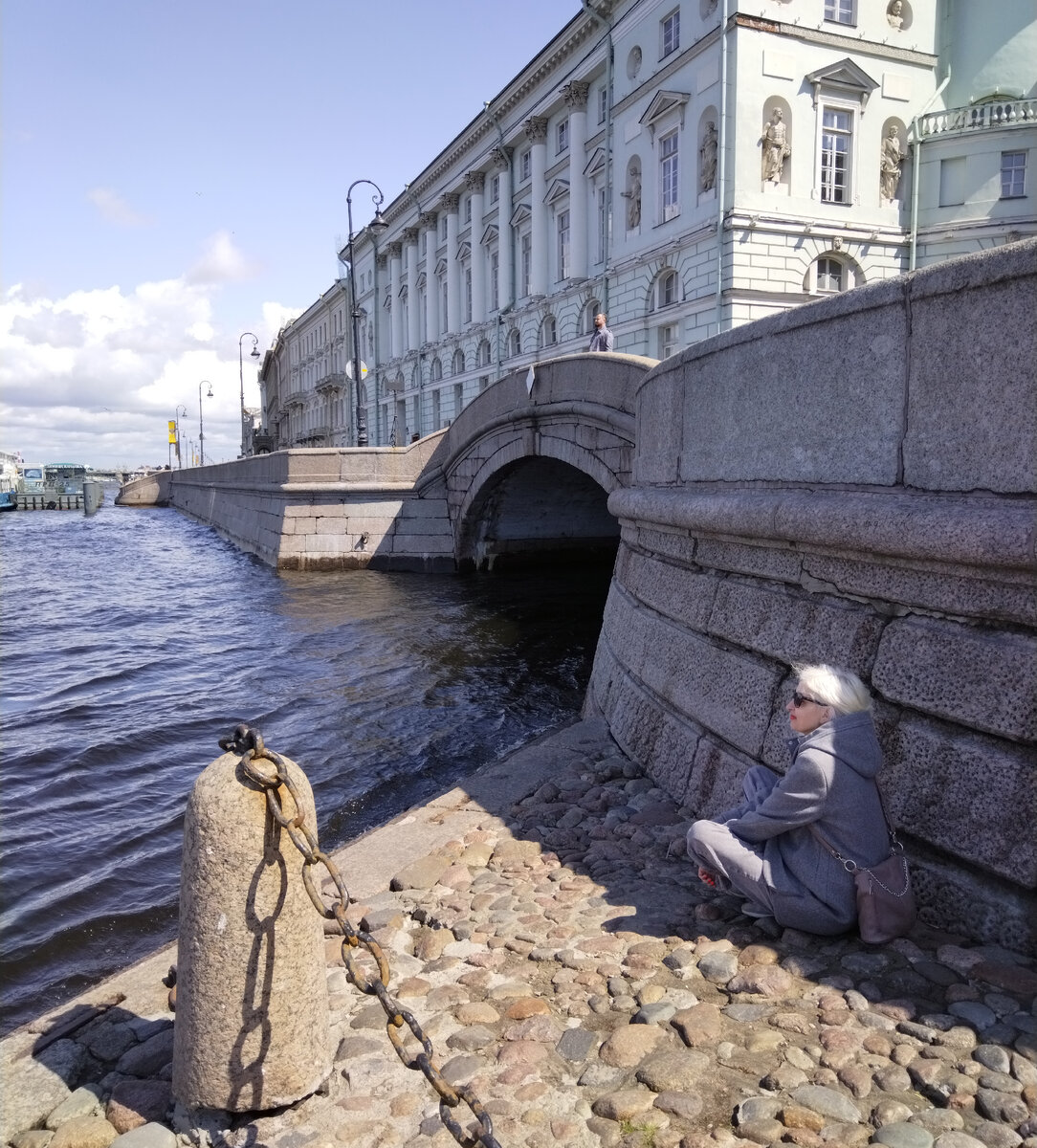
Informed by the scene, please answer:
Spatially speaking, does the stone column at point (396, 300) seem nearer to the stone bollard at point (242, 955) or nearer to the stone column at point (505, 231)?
the stone column at point (505, 231)

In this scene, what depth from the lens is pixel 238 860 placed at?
242cm

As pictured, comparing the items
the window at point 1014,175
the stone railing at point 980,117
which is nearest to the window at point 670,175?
the stone railing at point 980,117

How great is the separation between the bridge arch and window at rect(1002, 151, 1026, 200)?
13465 mm

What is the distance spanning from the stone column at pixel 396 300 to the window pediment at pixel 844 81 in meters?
27.9

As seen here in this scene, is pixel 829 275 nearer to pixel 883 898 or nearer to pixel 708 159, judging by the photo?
pixel 708 159

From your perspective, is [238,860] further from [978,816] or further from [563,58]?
[563,58]

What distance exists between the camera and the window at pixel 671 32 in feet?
79.2

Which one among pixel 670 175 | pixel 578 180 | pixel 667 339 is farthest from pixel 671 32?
pixel 667 339

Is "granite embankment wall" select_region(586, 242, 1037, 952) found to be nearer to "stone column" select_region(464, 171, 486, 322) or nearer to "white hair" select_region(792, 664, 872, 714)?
"white hair" select_region(792, 664, 872, 714)

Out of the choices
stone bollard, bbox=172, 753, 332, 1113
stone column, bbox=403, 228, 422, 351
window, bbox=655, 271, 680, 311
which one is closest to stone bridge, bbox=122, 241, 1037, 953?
stone bollard, bbox=172, 753, 332, 1113

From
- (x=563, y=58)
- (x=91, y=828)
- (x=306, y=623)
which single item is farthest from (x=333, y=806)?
(x=563, y=58)

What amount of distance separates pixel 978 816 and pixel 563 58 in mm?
31081

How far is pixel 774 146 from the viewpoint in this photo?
22.4 metres

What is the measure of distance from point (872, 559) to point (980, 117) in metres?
24.4
